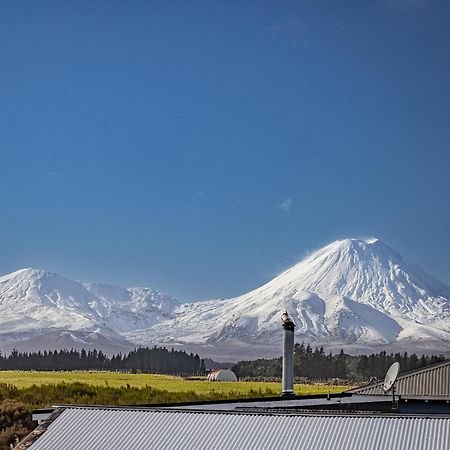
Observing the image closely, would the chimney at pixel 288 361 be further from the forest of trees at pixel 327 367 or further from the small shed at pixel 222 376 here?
the forest of trees at pixel 327 367

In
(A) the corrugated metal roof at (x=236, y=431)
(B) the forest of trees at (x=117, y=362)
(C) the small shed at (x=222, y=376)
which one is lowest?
(A) the corrugated metal roof at (x=236, y=431)

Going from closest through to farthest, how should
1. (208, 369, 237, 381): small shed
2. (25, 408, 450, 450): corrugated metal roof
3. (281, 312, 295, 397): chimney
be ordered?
(25, 408, 450, 450): corrugated metal roof < (281, 312, 295, 397): chimney < (208, 369, 237, 381): small shed

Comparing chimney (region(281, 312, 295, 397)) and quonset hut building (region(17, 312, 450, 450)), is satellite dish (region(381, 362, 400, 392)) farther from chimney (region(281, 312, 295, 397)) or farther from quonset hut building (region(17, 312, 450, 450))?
quonset hut building (region(17, 312, 450, 450))

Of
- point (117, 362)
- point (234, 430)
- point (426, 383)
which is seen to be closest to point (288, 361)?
point (426, 383)

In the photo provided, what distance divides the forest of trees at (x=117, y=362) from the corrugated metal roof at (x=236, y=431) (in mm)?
142334

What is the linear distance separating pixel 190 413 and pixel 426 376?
54.4 ft

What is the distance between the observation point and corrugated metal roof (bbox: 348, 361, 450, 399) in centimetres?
3991

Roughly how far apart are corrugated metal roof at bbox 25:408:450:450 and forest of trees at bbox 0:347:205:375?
467 ft

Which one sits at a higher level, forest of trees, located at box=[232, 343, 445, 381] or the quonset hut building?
forest of trees, located at box=[232, 343, 445, 381]

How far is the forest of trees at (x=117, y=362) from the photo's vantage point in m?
172

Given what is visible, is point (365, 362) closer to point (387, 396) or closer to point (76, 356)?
point (76, 356)

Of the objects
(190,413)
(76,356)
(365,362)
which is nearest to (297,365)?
(365,362)

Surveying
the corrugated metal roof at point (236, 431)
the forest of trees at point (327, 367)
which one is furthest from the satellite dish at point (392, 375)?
the forest of trees at point (327, 367)

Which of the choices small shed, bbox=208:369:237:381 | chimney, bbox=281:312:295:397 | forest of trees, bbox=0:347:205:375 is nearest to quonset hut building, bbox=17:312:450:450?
chimney, bbox=281:312:295:397
